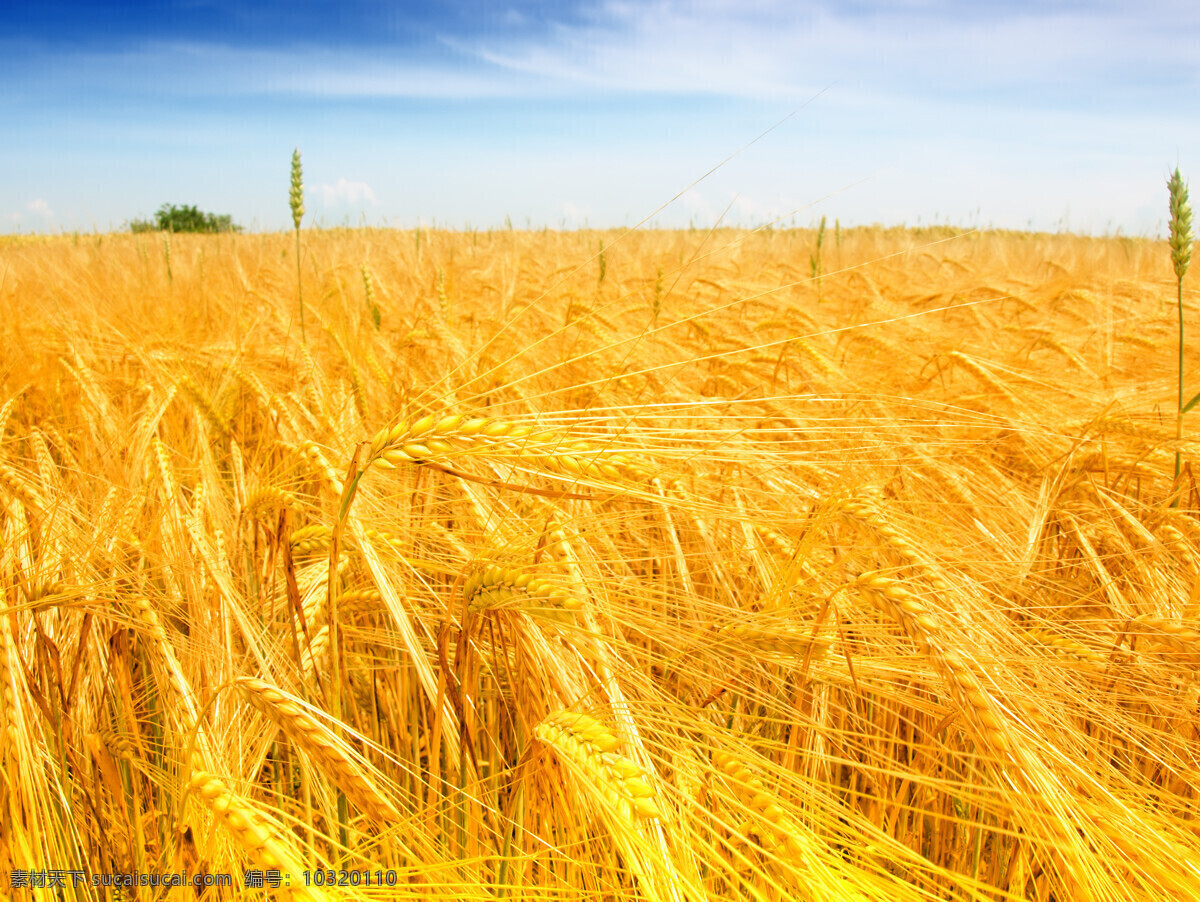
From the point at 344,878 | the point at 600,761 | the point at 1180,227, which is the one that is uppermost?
the point at 1180,227

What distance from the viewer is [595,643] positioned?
103cm

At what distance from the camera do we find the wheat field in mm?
805

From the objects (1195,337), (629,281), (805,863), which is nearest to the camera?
(805,863)

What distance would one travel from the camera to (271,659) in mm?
1141

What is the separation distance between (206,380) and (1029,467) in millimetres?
2861

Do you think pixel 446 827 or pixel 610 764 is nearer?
pixel 610 764

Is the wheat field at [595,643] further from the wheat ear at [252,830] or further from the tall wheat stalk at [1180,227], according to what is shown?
the tall wheat stalk at [1180,227]

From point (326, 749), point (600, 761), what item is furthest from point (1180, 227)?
point (326, 749)

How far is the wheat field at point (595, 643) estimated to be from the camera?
0.81m

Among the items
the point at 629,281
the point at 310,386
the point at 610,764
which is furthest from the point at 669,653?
the point at 629,281

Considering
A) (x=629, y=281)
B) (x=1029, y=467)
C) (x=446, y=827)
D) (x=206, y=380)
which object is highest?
(x=629, y=281)

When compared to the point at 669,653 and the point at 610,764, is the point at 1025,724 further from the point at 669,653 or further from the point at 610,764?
the point at 669,653

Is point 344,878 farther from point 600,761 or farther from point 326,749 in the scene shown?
point 600,761

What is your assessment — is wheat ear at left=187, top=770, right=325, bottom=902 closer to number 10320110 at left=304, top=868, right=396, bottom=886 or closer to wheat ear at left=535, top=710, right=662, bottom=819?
number 10320110 at left=304, top=868, right=396, bottom=886
